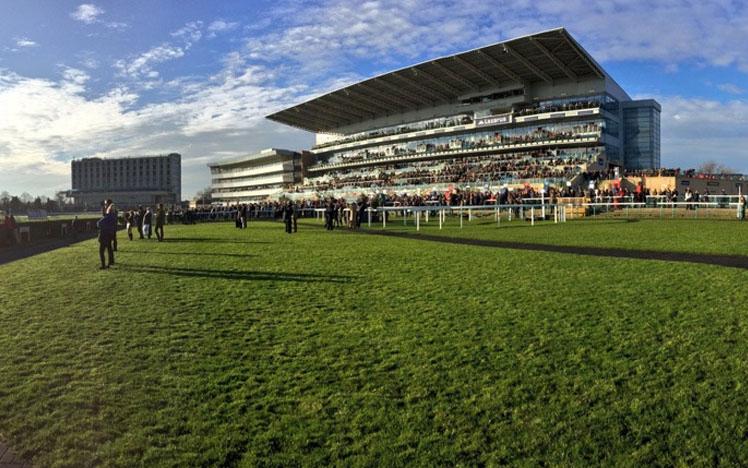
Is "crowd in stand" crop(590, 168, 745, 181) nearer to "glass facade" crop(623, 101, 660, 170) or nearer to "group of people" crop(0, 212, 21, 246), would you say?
"glass facade" crop(623, 101, 660, 170)

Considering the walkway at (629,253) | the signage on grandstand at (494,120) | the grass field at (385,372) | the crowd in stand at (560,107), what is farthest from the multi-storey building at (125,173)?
the grass field at (385,372)

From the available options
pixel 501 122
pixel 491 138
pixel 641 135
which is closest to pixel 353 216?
pixel 501 122

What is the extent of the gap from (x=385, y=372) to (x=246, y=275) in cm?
738

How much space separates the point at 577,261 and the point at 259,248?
10.9 metres

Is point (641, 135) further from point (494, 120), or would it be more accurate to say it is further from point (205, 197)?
point (205, 197)

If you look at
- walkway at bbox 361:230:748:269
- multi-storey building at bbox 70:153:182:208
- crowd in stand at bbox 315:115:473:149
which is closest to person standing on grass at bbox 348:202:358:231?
walkway at bbox 361:230:748:269

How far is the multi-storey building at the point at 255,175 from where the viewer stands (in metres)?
113

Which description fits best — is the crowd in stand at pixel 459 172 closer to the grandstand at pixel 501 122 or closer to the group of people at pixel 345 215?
the grandstand at pixel 501 122

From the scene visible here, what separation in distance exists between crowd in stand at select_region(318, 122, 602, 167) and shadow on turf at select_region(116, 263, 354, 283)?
53.3 metres

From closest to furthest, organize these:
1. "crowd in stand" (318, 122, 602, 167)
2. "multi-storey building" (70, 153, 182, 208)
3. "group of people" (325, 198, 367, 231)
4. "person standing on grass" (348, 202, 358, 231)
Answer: "group of people" (325, 198, 367, 231), "person standing on grass" (348, 202, 358, 231), "crowd in stand" (318, 122, 602, 167), "multi-storey building" (70, 153, 182, 208)

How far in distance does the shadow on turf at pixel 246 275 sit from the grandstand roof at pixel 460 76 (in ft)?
169

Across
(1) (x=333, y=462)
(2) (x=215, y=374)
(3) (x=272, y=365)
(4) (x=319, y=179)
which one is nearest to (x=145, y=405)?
(2) (x=215, y=374)

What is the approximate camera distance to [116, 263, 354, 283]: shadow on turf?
11234 millimetres

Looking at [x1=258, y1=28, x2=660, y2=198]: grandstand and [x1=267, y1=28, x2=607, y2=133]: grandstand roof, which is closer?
[x1=258, y1=28, x2=660, y2=198]: grandstand
